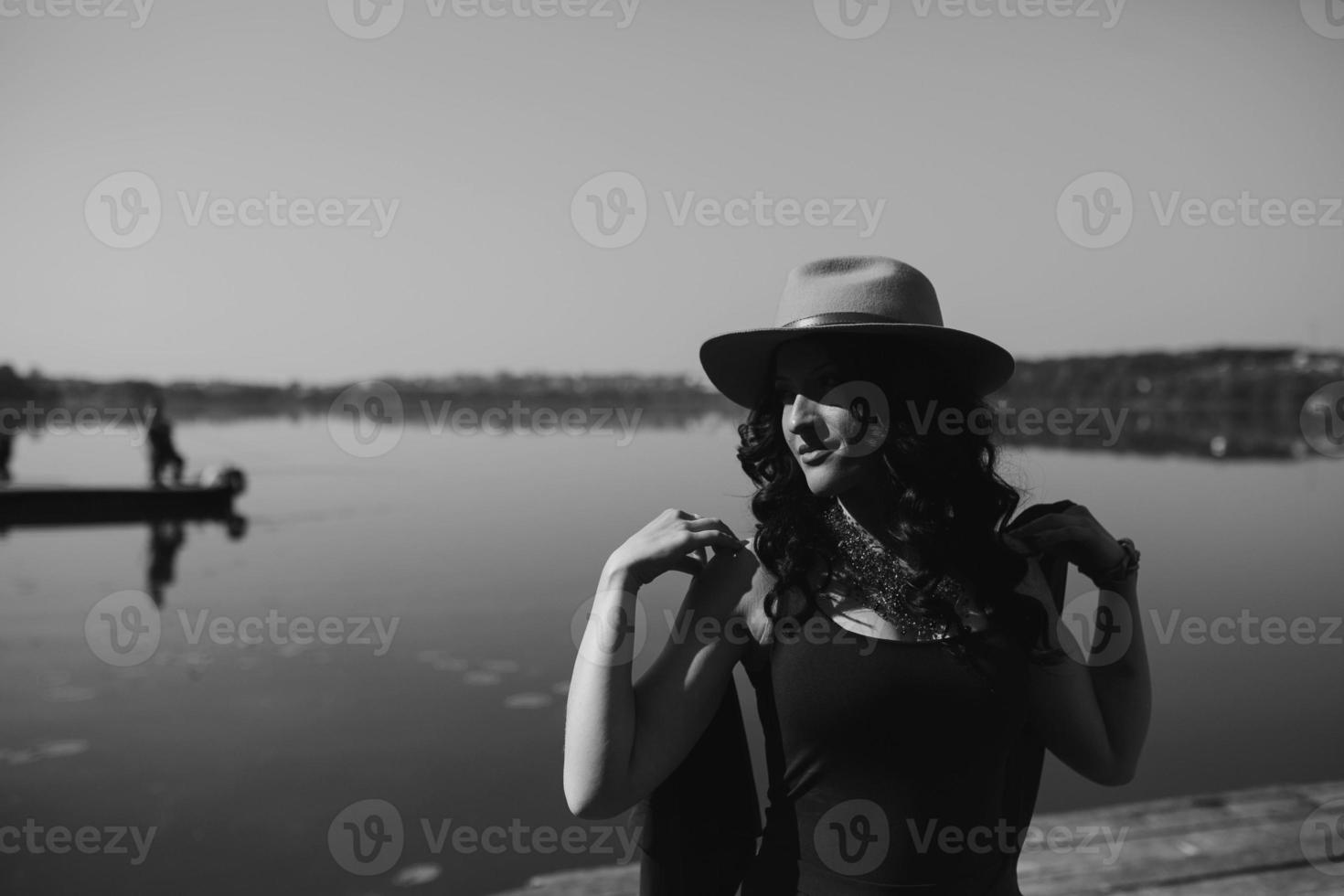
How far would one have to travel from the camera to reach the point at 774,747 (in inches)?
50.8

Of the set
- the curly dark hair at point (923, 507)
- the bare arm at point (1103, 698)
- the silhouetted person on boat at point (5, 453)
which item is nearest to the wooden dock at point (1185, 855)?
the bare arm at point (1103, 698)

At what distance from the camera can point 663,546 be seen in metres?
1.18

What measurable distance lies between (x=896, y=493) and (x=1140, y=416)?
88349 mm

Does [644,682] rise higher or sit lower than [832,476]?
lower

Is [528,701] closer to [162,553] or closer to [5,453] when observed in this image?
[162,553]

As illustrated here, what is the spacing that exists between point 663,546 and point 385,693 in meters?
6.72

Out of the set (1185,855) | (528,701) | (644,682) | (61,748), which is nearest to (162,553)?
(61,748)

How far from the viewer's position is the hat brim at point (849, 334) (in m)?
1.27

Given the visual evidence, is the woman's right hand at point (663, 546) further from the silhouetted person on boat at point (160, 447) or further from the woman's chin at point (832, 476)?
the silhouetted person on boat at point (160, 447)

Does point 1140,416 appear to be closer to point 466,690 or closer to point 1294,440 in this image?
point 1294,440

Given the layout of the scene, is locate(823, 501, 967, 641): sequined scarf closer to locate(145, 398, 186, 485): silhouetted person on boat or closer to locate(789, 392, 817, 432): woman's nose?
locate(789, 392, 817, 432): woman's nose

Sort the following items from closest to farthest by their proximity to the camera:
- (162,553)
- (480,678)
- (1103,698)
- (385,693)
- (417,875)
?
1. (1103,698)
2. (417,875)
3. (385,693)
4. (480,678)
5. (162,553)

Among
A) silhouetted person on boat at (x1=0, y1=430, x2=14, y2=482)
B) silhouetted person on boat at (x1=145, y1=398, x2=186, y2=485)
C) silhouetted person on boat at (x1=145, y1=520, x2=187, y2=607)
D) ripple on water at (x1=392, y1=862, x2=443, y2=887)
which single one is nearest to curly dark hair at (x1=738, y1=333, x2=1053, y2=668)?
ripple on water at (x1=392, y1=862, x2=443, y2=887)

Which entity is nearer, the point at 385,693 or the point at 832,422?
the point at 832,422
